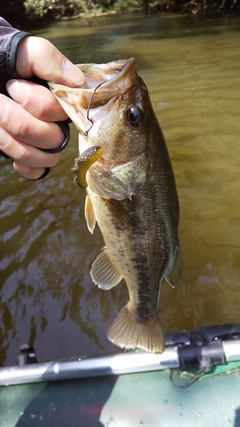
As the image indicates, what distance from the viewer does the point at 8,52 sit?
1264mm

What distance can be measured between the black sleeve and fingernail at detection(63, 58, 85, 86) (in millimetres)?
167

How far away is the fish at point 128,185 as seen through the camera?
145 centimetres

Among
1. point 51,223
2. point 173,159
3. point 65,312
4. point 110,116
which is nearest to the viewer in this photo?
point 110,116

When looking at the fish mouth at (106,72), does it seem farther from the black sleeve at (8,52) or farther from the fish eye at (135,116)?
the black sleeve at (8,52)

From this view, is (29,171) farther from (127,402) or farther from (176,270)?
(127,402)

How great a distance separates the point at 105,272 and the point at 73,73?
1.10 m

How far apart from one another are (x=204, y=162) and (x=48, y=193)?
2.24 metres

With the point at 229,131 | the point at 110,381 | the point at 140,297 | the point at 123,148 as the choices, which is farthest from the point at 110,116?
the point at 229,131

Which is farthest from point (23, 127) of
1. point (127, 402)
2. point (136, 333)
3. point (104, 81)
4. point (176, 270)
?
point (127, 402)

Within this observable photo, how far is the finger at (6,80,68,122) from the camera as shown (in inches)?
51.8

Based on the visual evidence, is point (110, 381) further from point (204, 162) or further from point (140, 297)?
point (204, 162)

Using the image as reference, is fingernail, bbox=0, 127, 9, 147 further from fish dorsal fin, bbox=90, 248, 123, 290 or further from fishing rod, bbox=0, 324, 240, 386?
fishing rod, bbox=0, 324, 240, 386

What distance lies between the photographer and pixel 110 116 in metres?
1.55

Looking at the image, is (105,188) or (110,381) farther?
(110,381)
